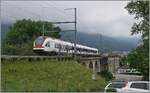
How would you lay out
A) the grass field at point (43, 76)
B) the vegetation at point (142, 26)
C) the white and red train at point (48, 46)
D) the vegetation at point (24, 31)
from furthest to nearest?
1. the vegetation at point (24, 31)
2. the white and red train at point (48, 46)
3. the grass field at point (43, 76)
4. the vegetation at point (142, 26)

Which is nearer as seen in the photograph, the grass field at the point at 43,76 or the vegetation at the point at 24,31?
the grass field at the point at 43,76

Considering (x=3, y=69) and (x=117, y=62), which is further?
(x=117, y=62)

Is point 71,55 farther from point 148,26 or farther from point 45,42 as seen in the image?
point 148,26

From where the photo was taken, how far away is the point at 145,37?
21.2 metres

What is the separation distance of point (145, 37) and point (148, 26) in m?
0.63

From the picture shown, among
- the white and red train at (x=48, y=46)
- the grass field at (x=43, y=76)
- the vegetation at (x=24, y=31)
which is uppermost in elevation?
the vegetation at (x=24, y=31)

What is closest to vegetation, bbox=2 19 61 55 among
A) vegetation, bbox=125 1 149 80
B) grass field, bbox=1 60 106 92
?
grass field, bbox=1 60 106 92

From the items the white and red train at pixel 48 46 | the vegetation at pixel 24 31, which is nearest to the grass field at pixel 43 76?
the white and red train at pixel 48 46

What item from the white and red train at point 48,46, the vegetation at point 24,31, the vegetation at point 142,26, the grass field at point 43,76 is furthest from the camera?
the vegetation at point 24,31

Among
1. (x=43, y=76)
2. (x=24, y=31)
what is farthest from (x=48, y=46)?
(x=24, y=31)

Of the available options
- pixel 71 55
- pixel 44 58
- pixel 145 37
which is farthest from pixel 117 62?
pixel 145 37

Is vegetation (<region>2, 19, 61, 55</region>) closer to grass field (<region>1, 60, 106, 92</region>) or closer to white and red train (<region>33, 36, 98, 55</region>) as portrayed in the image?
white and red train (<region>33, 36, 98, 55</region>)

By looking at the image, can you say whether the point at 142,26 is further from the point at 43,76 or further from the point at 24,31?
the point at 24,31

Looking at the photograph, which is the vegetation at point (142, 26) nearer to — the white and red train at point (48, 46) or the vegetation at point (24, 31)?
the white and red train at point (48, 46)
